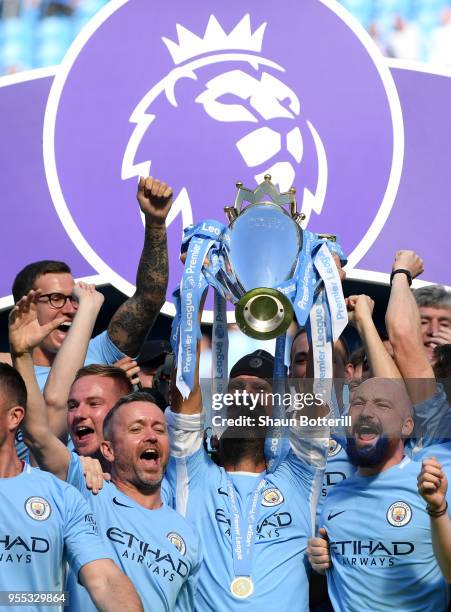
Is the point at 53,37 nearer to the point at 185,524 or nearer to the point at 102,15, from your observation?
the point at 102,15

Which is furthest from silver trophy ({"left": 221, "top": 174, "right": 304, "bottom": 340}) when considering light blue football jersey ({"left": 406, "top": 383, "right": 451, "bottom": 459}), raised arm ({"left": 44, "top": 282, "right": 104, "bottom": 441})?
light blue football jersey ({"left": 406, "top": 383, "right": 451, "bottom": 459})

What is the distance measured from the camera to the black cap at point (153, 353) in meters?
5.33

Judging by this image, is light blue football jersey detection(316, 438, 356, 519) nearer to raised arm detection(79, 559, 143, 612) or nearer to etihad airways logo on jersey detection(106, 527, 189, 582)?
etihad airways logo on jersey detection(106, 527, 189, 582)

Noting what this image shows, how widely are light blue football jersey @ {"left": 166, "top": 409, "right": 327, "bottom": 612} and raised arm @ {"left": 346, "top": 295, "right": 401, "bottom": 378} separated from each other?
1.19 ft

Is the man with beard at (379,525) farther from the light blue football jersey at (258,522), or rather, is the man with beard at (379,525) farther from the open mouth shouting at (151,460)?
the open mouth shouting at (151,460)

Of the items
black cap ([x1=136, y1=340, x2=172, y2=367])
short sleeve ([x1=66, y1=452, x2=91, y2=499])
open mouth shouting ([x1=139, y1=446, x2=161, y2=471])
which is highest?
black cap ([x1=136, y1=340, x2=172, y2=367])

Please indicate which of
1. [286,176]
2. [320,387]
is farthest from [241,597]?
[286,176]

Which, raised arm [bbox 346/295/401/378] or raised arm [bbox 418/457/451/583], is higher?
raised arm [bbox 346/295/401/378]

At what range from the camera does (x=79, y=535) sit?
3.83 m

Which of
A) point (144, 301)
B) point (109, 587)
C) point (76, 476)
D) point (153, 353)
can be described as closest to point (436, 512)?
point (109, 587)

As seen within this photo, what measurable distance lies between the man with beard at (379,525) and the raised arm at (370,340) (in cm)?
6

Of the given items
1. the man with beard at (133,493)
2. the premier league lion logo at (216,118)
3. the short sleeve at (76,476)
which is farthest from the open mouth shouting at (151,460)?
the premier league lion logo at (216,118)

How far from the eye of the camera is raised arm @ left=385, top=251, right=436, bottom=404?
174 inches

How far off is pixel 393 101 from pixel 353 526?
8.27 feet
